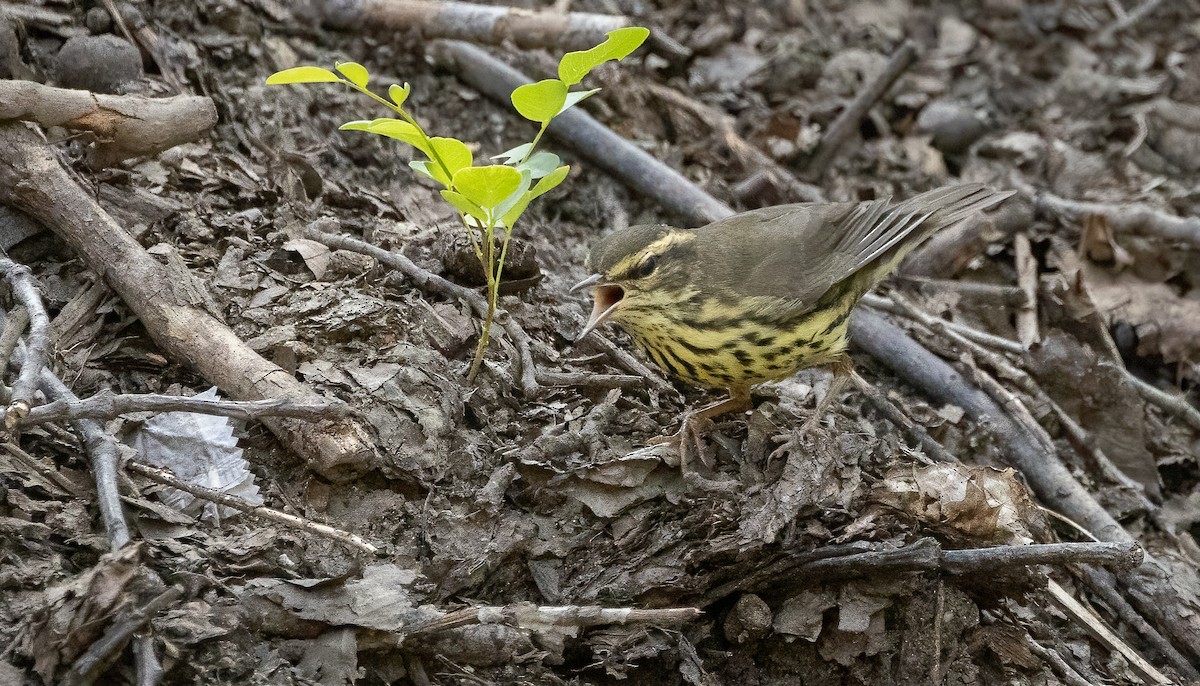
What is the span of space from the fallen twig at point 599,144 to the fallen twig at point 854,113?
3.68 ft

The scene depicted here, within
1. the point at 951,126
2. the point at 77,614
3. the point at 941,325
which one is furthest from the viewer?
the point at 951,126

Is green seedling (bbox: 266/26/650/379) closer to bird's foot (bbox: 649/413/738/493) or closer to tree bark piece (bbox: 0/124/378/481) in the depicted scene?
tree bark piece (bbox: 0/124/378/481)

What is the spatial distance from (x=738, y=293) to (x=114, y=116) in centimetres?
236

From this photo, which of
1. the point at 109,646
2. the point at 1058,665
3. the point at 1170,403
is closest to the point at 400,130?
the point at 109,646

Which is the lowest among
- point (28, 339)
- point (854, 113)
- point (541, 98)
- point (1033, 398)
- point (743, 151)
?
point (1033, 398)

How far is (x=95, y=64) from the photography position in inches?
154

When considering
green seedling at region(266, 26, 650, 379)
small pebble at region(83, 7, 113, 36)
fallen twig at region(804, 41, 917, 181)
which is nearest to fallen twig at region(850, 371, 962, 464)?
green seedling at region(266, 26, 650, 379)

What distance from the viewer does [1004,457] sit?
415 centimetres

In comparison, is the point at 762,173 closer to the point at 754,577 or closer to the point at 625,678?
the point at 754,577

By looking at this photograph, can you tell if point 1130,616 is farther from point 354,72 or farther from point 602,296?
point 354,72

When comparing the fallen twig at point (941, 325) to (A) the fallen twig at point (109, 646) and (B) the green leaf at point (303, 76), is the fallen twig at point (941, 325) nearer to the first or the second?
(B) the green leaf at point (303, 76)

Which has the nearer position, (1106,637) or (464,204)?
(464,204)

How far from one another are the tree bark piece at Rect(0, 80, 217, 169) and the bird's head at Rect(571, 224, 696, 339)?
1.58 meters

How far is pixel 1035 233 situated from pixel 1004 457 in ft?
6.27
